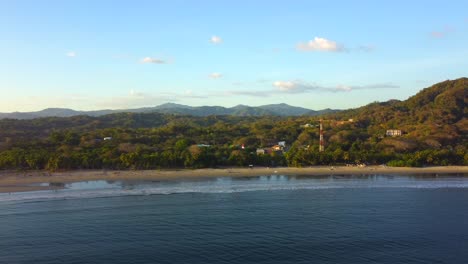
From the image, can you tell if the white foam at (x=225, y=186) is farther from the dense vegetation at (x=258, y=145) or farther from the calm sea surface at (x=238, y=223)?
the dense vegetation at (x=258, y=145)

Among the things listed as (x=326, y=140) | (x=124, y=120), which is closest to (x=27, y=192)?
(x=326, y=140)

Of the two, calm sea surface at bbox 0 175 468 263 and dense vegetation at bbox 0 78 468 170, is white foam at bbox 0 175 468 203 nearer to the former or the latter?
calm sea surface at bbox 0 175 468 263

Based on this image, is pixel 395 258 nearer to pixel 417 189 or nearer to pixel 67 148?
pixel 417 189

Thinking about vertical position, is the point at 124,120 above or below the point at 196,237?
above

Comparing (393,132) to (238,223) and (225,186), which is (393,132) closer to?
(225,186)

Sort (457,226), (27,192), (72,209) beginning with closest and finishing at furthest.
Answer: (457,226)
(72,209)
(27,192)
